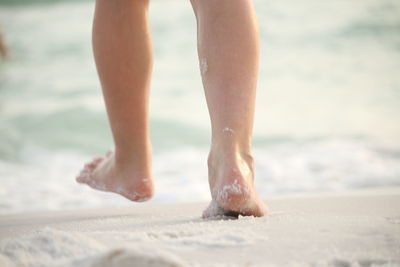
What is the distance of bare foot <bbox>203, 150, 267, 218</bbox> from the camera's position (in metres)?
1.28

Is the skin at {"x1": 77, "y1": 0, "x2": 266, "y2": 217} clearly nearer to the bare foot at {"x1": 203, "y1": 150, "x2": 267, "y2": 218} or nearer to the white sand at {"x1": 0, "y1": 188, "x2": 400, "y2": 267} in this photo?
the bare foot at {"x1": 203, "y1": 150, "x2": 267, "y2": 218}

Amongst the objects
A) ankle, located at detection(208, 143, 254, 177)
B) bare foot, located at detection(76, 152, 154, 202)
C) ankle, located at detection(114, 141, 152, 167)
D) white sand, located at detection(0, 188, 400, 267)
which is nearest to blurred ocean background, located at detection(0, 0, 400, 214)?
bare foot, located at detection(76, 152, 154, 202)

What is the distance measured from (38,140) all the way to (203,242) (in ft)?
17.7

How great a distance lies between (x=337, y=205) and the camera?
1.82 metres

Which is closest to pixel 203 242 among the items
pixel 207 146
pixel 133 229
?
pixel 133 229

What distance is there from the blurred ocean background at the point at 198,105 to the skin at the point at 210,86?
1393 mm

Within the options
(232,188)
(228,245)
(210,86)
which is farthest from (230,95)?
(228,245)

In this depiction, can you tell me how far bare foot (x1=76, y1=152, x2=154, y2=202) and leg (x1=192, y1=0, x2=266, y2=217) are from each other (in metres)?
0.44

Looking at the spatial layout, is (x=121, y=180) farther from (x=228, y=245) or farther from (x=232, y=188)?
(x=228, y=245)

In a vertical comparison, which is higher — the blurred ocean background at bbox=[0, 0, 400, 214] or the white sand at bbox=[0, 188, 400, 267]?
the blurred ocean background at bbox=[0, 0, 400, 214]

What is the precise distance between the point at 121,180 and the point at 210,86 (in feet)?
1.85

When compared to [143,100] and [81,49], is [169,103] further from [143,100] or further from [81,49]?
[143,100]

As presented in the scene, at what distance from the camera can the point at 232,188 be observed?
1.27 m

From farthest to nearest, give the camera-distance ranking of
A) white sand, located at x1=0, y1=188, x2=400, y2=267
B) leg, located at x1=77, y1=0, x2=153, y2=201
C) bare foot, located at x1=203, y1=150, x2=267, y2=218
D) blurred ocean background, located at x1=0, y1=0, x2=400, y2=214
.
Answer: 1. blurred ocean background, located at x1=0, y1=0, x2=400, y2=214
2. leg, located at x1=77, y1=0, x2=153, y2=201
3. bare foot, located at x1=203, y1=150, x2=267, y2=218
4. white sand, located at x1=0, y1=188, x2=400, y2=267
